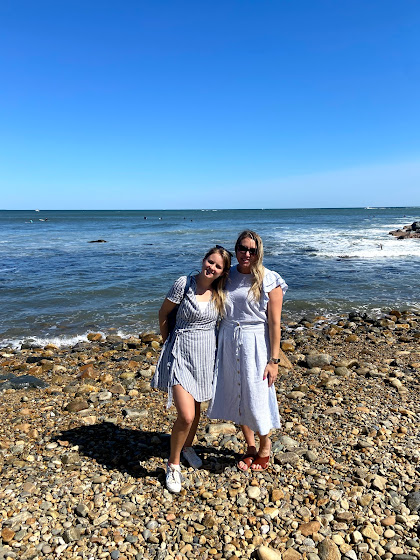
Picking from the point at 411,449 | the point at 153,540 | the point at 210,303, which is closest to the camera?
the point at 153,540

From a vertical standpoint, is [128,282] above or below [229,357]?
below

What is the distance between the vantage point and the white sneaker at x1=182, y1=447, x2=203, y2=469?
165 inches

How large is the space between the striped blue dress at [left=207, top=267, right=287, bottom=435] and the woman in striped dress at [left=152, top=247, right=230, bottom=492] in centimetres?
11

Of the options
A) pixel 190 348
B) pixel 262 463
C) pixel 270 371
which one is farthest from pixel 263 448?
pixel 190 348

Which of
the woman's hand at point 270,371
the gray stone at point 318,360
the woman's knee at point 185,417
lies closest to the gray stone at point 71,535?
the woman's knee at point 185,417

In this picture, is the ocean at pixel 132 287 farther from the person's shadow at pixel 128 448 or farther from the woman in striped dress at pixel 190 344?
the woman in striped dress at pixel 190 344

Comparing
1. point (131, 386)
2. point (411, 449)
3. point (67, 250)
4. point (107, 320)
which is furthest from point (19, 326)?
point (67, 250)

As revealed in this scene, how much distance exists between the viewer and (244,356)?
12.6ft

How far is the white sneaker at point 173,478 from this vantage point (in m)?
3.79

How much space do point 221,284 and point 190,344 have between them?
25.3 inches

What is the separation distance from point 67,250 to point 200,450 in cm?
2940

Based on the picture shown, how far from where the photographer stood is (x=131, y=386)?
6668 mm

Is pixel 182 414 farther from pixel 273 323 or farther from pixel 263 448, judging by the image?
pixel 273 323

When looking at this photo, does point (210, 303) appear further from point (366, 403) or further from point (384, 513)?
point (366, 403)
